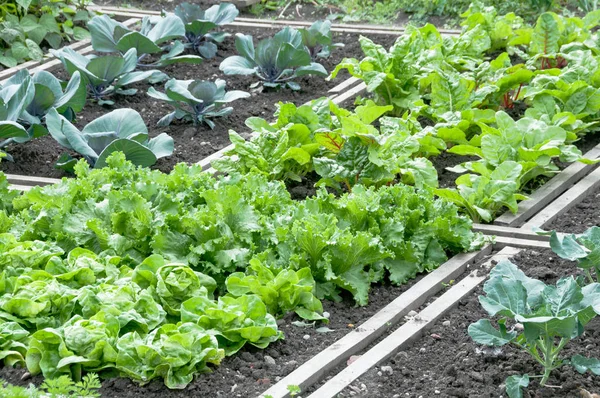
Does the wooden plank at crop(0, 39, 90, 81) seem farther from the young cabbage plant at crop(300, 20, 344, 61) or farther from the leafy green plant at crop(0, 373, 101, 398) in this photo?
the leafy green plant at crop(0, 373, 101, 398)

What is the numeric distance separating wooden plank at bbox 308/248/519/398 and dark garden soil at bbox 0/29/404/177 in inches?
89.2

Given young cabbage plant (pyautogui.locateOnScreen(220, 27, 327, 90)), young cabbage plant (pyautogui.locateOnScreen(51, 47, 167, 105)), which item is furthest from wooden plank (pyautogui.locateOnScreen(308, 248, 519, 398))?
young cabbage plant (pyautogui.locateOnScreen(51, 47, 167, 105))

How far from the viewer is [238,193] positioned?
4344mm

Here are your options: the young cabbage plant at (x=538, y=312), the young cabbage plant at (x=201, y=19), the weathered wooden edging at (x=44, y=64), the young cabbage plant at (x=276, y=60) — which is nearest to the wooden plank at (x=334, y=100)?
the young cabbage plant at (x=276, y=60)

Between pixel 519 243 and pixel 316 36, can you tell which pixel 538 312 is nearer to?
pixel 519 243

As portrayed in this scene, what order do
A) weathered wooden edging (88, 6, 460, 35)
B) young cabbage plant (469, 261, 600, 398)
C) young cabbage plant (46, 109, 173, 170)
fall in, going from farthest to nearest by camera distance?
weathered wooden edging (88, 6, 460, 35) < young cabbage plant (46, 109, 173, 170) < young cabbage plant (469, 261, 600, 398)

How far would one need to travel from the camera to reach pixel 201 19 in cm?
807

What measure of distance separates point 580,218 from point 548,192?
0.35 m

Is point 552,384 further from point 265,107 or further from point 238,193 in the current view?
point 265,107

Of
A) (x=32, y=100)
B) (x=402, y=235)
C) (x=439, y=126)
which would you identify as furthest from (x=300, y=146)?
(x=32, y=100)

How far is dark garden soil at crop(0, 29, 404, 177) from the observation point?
19.6 ft

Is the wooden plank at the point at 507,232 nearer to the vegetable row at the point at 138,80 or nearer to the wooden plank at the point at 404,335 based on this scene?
the wooden plank at the point at 404,335

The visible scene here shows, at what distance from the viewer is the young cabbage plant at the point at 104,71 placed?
256 inches

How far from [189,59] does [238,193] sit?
3284mm
